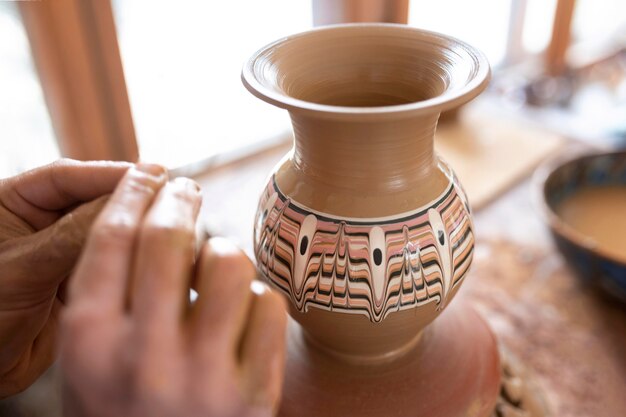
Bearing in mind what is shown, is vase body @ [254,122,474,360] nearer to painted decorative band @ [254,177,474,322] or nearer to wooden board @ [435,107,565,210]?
painted decorative band @ [254,177,474,322]

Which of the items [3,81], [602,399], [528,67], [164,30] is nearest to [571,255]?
[602,399]

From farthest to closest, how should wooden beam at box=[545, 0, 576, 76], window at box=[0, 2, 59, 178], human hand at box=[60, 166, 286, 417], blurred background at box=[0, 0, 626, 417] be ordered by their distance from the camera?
wooden beam at box=[545, 0, 576, 76] < window at box=[0, 2, 59, 178] < blurred background at box=[0, 0, 626, 417] < human hand at box=[60, 166, 286, 417]

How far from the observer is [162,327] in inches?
19.4

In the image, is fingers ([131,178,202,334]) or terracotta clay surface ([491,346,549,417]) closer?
fingers ([131,178,202,334])

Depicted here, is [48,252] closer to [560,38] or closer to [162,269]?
[162,269]

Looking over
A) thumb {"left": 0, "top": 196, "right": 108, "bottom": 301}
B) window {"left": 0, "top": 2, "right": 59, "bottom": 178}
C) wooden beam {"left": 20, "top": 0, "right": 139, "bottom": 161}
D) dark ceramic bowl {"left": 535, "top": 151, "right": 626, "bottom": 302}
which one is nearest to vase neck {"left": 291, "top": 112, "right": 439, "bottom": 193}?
thumb {"left": 0, "top": 196, "right": 108, "bottom": 301}

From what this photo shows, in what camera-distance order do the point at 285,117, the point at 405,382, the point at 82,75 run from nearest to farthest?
the point at 405,382, the point at 82,75, the point at 285,117

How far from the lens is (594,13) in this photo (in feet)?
9.02

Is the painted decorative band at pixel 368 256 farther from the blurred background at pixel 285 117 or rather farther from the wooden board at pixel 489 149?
the wooden board at pixel 489 149

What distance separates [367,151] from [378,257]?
0.14m

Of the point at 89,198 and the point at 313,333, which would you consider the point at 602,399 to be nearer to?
the point at 313,333

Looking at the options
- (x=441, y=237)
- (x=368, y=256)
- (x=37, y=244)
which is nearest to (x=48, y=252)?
(x=37, y=244)

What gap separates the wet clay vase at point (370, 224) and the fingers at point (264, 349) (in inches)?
7.1

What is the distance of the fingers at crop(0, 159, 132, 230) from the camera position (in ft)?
2.34
